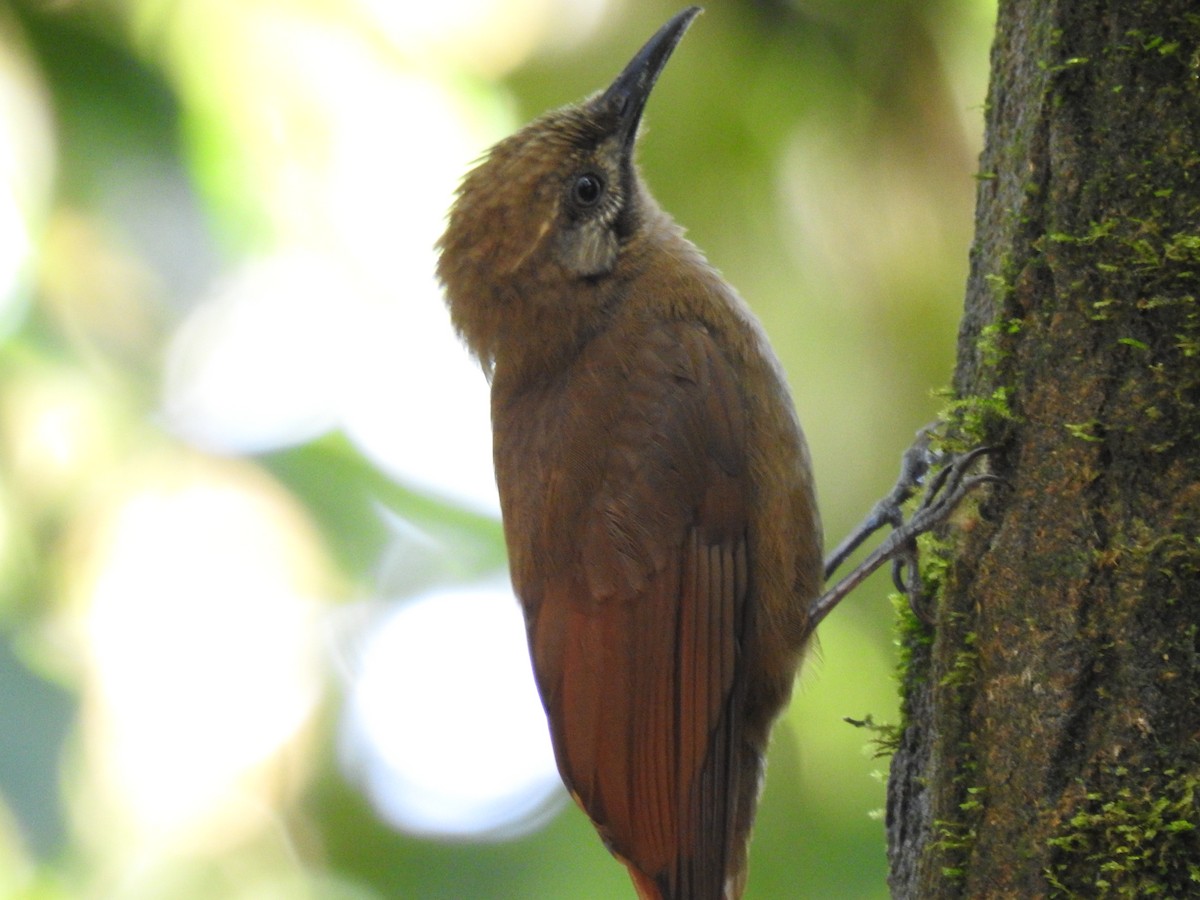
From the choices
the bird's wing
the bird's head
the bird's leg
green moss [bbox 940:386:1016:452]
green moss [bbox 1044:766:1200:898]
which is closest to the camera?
green moss [bbox 1044:766:1200:898]

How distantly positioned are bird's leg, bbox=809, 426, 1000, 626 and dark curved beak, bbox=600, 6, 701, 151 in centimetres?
120

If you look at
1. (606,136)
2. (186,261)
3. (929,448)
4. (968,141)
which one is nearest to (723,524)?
(929,448)

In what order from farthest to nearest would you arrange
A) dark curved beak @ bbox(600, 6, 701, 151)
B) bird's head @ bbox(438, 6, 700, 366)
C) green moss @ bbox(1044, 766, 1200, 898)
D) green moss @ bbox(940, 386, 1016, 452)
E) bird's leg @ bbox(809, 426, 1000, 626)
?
dark curved beak @ bbox(600, 6, 701, 151)
bird's head @ bbox(438, 6, 700, 366)
bird's leg @ bbox(809, 426, 1000, 626)
green moss @ bbox(940, 386, 1016, 452)
green moss @ bbox(1044, 766, 1200, 898)

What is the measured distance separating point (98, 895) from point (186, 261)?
2.05 metres

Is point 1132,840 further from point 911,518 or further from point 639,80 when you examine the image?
point 639,80

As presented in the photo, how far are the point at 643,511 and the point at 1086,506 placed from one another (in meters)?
1.20

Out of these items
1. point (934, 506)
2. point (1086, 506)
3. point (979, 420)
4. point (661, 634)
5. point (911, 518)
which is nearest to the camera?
point (1086, 506)

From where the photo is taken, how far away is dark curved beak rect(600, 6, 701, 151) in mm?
3467

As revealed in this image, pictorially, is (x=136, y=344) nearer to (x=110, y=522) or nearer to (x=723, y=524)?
(x=110, y=522)

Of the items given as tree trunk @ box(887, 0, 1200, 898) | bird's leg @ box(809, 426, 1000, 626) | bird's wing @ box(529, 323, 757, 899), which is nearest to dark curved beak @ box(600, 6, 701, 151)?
bird's wing @ box(529, 323, 757, 899)

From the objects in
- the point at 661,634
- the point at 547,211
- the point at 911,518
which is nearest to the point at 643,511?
the point at 661,634

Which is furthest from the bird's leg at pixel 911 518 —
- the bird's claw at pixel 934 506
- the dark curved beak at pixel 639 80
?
the dark curved beak at pixel 639 80

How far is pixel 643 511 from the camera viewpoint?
9.66 feet

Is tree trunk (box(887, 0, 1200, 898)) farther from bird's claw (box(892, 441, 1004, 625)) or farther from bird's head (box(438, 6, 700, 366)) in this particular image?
bird's head (box(438, 6, 700, 366))
